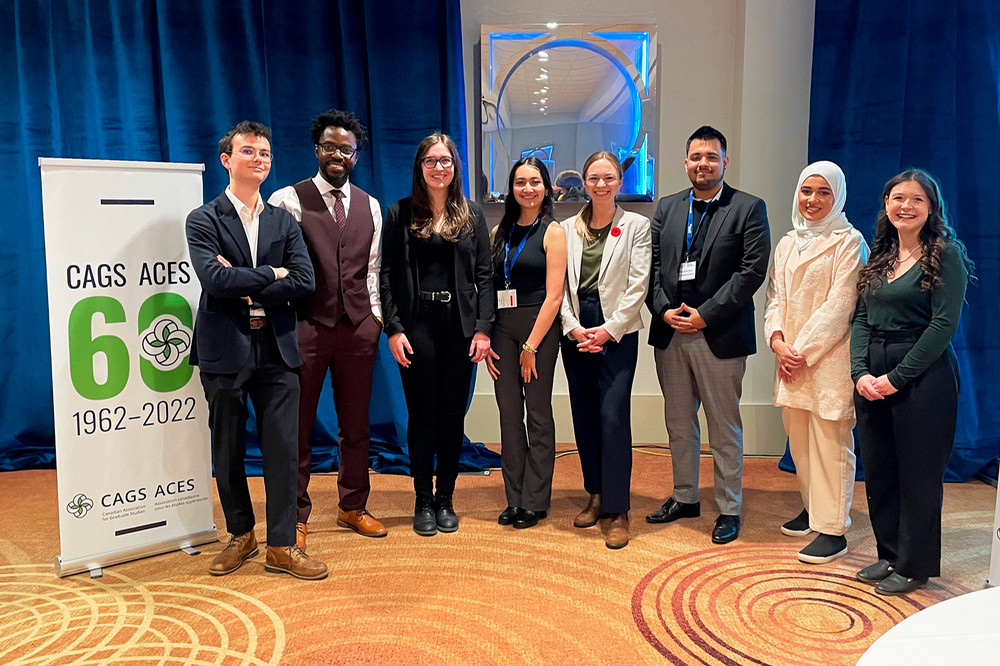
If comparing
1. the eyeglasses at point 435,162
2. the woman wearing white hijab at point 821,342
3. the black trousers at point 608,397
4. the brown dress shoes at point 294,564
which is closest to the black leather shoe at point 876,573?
the woman wearing white hijab at point 821,342

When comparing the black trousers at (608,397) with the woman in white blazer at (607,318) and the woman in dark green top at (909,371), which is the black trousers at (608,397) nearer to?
the woman in white blazer at (607,318)

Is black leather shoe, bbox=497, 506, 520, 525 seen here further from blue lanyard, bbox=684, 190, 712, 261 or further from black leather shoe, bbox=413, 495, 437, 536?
blue lanyard, bbox=684, 190, 712, 261

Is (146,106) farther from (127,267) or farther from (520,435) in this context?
(520,435)

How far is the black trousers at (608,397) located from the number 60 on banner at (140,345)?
61.8 inches

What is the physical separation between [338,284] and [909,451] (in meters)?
2.17

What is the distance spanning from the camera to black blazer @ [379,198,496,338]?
10.1 feet

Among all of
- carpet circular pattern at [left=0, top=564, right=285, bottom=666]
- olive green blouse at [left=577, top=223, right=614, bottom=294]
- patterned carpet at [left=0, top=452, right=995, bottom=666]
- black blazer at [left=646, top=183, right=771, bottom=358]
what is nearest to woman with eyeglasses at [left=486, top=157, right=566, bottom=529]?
olive green blouse at [left=577, top=223, right=614, bottom=294]

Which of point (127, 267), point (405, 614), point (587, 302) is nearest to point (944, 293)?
point (587, 302)

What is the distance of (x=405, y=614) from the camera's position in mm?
2467

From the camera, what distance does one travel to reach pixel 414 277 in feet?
10.1

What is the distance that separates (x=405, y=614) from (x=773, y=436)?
2.82m

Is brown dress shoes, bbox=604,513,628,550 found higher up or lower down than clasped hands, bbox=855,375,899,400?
lower down

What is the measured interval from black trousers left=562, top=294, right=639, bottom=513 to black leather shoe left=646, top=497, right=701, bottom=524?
0.28 meters

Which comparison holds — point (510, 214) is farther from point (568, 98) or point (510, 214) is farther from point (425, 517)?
point (568, 98)
